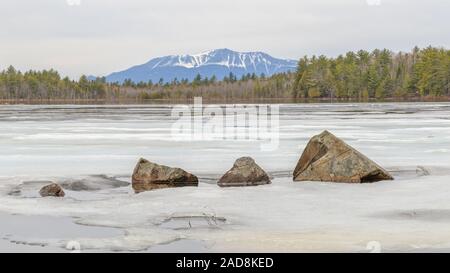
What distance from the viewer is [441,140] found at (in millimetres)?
24125

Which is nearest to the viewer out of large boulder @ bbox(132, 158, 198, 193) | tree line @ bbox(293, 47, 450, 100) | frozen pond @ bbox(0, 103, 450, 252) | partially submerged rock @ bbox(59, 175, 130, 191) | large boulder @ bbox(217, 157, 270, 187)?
frozen pond @ bbox(0, 103, 450, 252)

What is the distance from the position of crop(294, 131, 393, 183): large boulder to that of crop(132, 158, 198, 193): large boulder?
244 cm

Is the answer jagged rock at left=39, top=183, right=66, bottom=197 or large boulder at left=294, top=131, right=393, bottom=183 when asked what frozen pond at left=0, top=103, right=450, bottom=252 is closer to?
jagged rock at left=39, top=183, right=66, bottom=197

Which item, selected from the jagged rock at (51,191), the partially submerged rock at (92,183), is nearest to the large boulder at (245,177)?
the partially submerged rock at (92,183)

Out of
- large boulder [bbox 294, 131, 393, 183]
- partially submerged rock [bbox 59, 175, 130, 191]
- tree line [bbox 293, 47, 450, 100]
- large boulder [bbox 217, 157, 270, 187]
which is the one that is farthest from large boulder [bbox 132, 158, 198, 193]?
tree line [bbox 293, 47, 450, 100]

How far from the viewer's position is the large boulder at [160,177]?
14.4m

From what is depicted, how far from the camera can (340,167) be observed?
1438 cm

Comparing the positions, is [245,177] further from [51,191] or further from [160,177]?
[51,191]

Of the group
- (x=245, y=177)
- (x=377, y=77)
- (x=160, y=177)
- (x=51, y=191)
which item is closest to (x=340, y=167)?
(x=245, y=177)

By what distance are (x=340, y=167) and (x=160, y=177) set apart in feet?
13.0

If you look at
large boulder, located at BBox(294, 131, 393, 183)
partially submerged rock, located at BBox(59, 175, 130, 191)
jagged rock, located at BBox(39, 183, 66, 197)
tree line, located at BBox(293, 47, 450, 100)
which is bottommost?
partially submerged rock, located at BBox(59, 175, 130, 191)

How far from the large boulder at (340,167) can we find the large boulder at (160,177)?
2.44m

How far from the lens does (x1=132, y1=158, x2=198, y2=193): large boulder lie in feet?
47.1

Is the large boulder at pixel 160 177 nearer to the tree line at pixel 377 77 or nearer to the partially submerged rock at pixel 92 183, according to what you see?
the partially submerged rock at pixel 92 183
